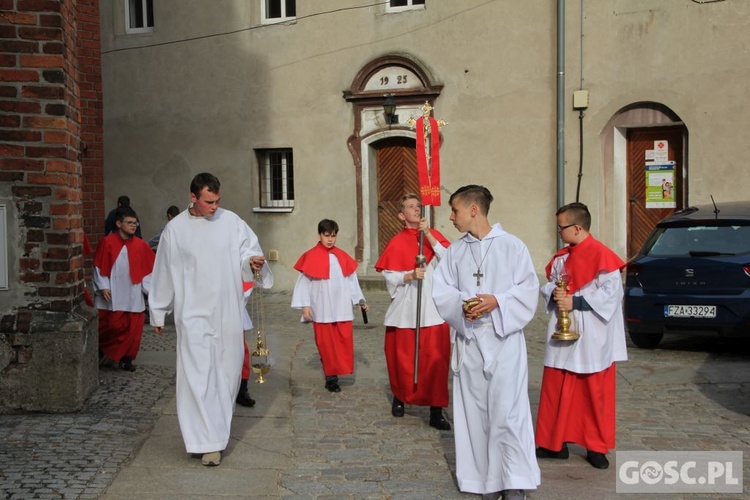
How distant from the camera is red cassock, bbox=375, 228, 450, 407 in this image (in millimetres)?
7910

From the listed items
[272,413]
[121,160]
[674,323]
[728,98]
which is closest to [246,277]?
[272,413]

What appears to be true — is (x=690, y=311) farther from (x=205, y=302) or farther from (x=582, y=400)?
(x=205, y=302)

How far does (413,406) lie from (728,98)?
375 inches

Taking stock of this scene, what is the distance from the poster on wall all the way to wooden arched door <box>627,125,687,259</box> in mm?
17

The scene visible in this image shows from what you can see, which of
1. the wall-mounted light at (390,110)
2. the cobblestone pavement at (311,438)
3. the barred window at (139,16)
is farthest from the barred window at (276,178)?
the cobblestone pavement at (311,438)

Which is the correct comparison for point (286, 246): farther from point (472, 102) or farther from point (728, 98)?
point (728, 98)

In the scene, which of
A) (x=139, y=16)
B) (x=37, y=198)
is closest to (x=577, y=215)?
(x=37, y=198)

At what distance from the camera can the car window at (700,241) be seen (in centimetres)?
1078

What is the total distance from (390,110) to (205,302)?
11.5m

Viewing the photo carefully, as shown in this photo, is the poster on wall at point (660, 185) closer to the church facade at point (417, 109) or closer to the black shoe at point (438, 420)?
the church facade at point (417, 109)

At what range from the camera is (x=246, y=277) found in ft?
23.4

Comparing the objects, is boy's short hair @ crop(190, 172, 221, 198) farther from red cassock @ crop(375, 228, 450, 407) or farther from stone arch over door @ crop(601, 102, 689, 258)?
stone arch over door @ crop(601, 102, 689, 258)

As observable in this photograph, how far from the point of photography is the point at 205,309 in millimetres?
6867

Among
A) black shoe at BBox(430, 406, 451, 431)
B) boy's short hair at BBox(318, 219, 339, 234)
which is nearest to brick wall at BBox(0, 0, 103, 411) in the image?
boy's short hair at BBox(318, 219, 339, 234)
